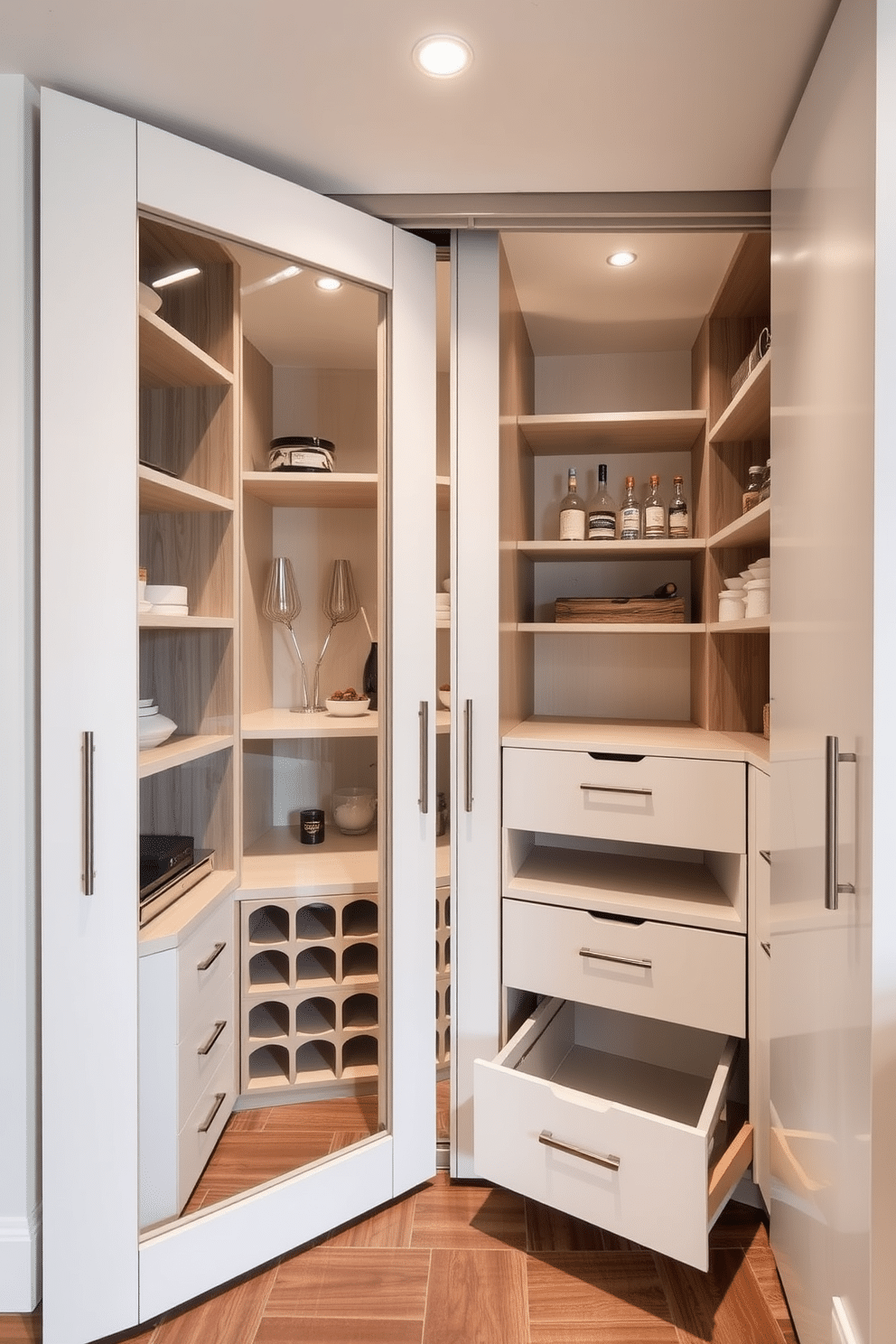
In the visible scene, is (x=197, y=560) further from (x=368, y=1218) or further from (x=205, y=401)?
(x=368, y=1218)

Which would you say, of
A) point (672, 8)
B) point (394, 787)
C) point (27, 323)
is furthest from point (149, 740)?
point (672, 8)

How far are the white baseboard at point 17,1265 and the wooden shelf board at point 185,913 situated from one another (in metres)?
0.57

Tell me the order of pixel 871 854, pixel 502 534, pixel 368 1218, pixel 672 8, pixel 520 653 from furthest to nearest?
pixel 520 653
pixel 502 534
pixel 368 1218
pixel 672 8
pixel 871 854

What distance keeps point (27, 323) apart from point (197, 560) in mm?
515

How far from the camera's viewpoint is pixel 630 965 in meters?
1.91

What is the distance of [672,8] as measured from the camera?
1.28 meters

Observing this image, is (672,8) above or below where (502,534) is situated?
above

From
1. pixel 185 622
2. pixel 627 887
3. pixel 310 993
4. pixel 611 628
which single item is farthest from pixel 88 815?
pixel 611 628

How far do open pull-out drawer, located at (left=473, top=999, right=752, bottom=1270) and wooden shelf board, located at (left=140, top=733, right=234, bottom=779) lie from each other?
34.1 inches

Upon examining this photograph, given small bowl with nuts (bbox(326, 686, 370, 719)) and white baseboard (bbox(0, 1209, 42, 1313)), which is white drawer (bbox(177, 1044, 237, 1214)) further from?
small bowl with nuts (bbox(326, 686, 370, 719))

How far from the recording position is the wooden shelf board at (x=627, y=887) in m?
1.89

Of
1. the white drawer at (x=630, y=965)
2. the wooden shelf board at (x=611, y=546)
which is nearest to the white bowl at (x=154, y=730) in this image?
the white drawer at (x=630, y=965)

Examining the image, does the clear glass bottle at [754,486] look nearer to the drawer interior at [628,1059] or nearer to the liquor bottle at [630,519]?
the liquor bottle at [630,519]

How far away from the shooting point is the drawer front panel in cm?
161
